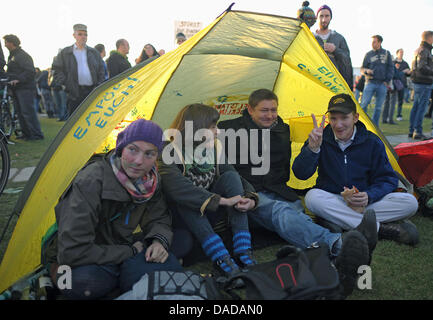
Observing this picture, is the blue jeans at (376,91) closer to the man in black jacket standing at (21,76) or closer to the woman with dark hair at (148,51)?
the woman with dark hair at (148,51)

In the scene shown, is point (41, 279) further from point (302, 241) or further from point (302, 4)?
point (302, 4)

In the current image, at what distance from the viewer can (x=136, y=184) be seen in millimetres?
1849

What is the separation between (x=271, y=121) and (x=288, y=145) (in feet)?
0.87

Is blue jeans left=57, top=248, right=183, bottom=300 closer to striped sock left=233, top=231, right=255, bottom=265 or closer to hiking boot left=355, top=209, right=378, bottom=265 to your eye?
striped sock left=233, top=231, right=255, bottom=265

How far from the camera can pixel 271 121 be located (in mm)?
2830

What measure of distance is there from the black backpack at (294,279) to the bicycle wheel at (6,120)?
6.51m

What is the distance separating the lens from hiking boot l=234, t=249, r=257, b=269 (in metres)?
2.12

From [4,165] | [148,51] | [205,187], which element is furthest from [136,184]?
[148,51]

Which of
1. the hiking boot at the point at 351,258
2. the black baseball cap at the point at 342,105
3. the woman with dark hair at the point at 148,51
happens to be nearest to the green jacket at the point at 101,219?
the hiking boot at the point at 351,258

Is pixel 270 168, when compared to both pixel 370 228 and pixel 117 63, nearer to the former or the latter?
pixel 370 228

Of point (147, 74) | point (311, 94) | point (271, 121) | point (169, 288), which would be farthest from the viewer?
point (311, 94)

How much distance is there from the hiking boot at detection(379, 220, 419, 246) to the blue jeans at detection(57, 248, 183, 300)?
1.57m
